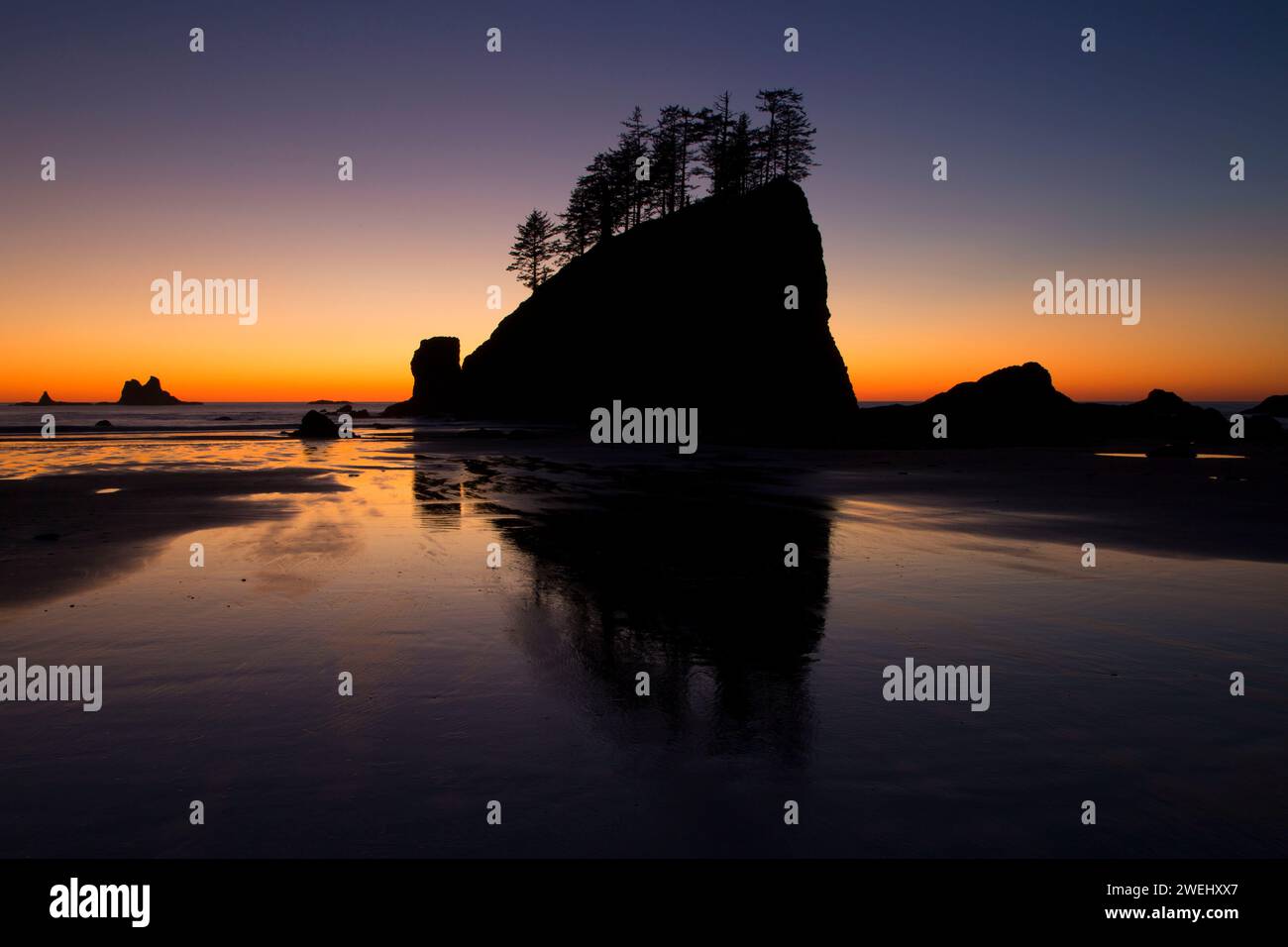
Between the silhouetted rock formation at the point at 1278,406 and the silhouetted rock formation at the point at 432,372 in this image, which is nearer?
the silhouetted rock formation at the point at 1278,406

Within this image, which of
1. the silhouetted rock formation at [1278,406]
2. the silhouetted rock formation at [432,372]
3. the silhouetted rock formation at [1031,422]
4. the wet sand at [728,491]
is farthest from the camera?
the silhouetted rock formation at [432,372]

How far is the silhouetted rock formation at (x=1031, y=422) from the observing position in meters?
37.9

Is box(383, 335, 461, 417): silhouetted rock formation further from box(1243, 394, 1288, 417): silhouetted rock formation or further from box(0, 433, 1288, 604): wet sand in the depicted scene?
box(1243, 394, 1288, 417): silhouetted rock formation

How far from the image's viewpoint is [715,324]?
53.9 m

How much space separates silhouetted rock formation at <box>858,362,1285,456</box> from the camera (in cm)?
3788

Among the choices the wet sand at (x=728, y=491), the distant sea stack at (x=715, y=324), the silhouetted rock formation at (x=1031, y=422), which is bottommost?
the wet sand at (x=728, y=491)

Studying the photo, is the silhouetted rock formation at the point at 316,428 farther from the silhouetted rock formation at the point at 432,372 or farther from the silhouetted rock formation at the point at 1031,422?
the silhouetted rock formation at the point at 432,372

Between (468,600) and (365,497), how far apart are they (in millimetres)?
10591

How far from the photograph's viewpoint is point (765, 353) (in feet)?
170

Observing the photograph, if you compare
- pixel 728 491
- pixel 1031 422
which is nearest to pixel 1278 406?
pixel 1031 422

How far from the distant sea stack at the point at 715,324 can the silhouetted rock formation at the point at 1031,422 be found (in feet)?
14.3

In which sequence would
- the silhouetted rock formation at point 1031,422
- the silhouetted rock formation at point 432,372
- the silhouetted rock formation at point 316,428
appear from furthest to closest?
the silhouetted rock formation at point 432,372
the silhouetted rock formation at point 316,428
the silhouetted rock formation at point 1031,422

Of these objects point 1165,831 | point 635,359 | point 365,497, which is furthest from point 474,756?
point 635,359

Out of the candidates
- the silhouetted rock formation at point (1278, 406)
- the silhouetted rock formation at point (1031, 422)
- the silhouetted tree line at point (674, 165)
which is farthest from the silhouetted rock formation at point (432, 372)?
the silhouetted rock formation at point (1278, 406)
